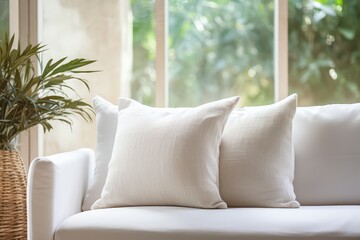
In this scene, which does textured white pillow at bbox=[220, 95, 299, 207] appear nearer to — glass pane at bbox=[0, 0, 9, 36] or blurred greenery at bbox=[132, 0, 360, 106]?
blurred greenery at bbox=[132, 0, 360, 106]

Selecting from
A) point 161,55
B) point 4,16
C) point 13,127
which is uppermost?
point 4,16

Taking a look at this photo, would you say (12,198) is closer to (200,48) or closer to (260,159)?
(260,159)

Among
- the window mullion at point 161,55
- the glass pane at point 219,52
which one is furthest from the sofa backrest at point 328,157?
the window mullion at point 161,55

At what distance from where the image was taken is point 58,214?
2.52m

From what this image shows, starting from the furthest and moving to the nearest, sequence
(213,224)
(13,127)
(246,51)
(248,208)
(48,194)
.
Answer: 1. (246,51)
2. (13,127)
3. (248,208)
4. (48,194)
5. (213,224)

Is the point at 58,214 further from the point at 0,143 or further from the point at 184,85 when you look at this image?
the point at 184,85

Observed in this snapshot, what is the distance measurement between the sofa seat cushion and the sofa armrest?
6 centimetres

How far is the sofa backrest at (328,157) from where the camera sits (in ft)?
9.12

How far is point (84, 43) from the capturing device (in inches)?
152

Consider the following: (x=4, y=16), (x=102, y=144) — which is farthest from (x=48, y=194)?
(x=4, y=16)

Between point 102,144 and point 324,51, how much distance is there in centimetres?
145

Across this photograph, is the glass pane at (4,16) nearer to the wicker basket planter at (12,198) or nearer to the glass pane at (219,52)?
the glass pane at (219,52)

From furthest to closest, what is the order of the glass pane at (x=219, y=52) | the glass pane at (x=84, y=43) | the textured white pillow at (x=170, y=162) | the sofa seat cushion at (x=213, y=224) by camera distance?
the glass pane at (x=84, y=43) < the glass pane at (x=219, y=52) < the textured white pillow at (x=170, y=162) < the sofa seat cushion at (x=213, y=224)

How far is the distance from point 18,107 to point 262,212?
1291 mm
